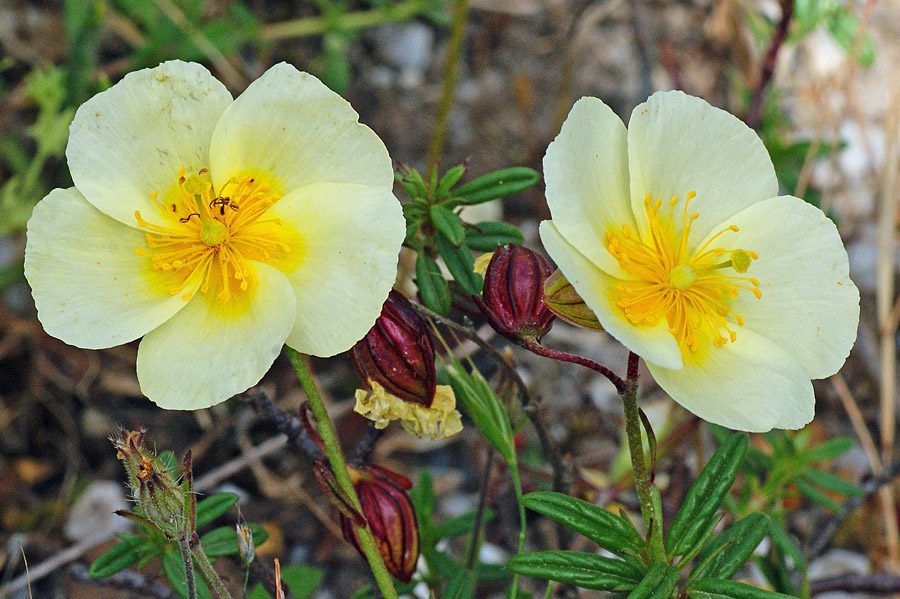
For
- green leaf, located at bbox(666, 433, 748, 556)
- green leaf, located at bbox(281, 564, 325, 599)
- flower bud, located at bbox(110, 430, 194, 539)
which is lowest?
green leaf, located at bbox(281, 564, 325, 599)

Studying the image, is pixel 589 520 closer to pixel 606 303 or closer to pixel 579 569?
pixel 579 569

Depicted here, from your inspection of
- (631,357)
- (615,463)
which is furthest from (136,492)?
(615,463)

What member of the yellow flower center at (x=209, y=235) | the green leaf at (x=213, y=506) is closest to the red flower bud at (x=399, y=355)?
the yellow flower center at (x=209, y=235)

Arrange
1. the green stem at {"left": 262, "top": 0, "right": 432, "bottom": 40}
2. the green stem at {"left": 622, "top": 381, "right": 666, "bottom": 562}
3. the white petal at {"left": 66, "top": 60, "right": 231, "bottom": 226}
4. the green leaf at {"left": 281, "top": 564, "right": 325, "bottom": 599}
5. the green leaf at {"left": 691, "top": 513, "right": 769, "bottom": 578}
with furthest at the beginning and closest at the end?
the green stem at {"left": 262, "top": 0, "right": 432, "bottom": 40} < the green leaf at {"left": 281, "top": 564, "right": 325, "bottom": 599} < the green leaf at {"left": 691, "top": 513, "right": 769, "bottom": 578} < the white petal at {"left": 66, "top": 60, "right": 231, "bottom": 226} < the green stem at {"left": 622, "top": 381, "right": 666, "bottom": 562}

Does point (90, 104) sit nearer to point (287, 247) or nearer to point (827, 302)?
point (287, 247)

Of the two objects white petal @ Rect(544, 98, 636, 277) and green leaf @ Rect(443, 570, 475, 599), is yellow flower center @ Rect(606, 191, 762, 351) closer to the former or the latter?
white petal @ Rect(544, 98, 636, 277)

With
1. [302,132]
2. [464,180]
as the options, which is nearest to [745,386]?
[302,132]

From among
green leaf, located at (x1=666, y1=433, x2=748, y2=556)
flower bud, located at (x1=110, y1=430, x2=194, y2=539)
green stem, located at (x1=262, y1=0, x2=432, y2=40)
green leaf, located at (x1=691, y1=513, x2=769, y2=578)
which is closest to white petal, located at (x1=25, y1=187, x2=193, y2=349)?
flower bud, located at (x1=110, y1=430, x2=194, y2=539)

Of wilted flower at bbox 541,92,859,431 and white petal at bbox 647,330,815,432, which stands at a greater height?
wilted flower at bbox 541,92,859,431
